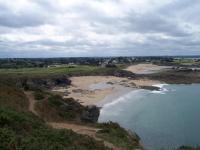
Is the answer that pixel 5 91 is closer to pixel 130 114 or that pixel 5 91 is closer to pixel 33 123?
pixel 33 123

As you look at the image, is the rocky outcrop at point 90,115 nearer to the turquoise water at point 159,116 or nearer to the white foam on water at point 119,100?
the turquoise water at point 159,116

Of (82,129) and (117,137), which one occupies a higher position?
(82,129)

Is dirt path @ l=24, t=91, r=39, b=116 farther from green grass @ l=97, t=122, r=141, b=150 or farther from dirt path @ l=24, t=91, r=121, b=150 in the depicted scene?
green grass @ l=97, t=122, r=141, b=150

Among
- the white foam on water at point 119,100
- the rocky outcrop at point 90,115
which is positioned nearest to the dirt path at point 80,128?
the rocky outcrop at point 90,115

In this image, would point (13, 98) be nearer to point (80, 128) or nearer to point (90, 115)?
point (80, 128)

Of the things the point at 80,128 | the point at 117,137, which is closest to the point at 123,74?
the point at 80,128

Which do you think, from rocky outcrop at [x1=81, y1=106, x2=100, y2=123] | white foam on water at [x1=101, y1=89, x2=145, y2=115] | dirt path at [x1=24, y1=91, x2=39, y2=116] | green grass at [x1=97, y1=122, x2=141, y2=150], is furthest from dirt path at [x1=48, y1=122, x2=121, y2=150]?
white foam on water at [x1=101, y1=89, x2=145, y2=115]

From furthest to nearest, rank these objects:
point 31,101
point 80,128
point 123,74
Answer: point 123,74
point 31,101
point 80,128

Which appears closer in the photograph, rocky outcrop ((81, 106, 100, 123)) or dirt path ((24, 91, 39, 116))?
dirt path ((24, 91, 39, 116))

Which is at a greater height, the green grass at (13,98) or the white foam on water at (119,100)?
the green grass at (13,98)
